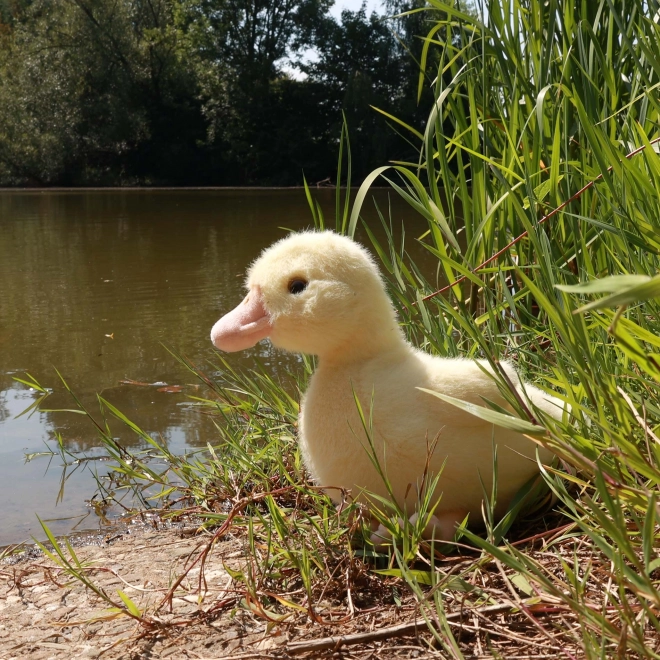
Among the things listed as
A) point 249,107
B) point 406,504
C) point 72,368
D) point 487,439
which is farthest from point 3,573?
point 249,107

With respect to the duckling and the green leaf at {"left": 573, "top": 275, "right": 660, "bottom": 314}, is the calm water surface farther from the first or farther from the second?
the green leaf at {"left": 573, "top": 275, "right": 660, "bottom": 314}

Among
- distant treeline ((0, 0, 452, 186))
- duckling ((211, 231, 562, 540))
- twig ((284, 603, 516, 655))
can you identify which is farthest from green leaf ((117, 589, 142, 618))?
distant treeline ((0, 0, 452, 186))

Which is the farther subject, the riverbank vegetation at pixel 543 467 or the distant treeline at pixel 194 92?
the distant treeline at pixel 194 92

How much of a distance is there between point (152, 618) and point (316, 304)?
717 millimetres

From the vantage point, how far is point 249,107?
34250 mm

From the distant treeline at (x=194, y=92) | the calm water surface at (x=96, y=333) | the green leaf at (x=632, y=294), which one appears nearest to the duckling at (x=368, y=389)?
the green leaf at (x=632, y=294)

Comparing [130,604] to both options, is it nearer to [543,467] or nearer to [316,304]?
[316,304]

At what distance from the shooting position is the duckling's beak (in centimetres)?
178

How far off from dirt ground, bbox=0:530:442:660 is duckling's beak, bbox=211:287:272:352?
1.60 ft

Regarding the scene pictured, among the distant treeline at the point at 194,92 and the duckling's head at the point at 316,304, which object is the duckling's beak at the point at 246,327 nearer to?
the duckling's head at the point at 316,304

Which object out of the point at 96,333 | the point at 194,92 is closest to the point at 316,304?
the point at 96,333

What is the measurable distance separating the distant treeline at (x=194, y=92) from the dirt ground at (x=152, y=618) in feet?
93.9

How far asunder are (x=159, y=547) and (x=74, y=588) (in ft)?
0.95

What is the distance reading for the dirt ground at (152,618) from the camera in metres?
1.34
